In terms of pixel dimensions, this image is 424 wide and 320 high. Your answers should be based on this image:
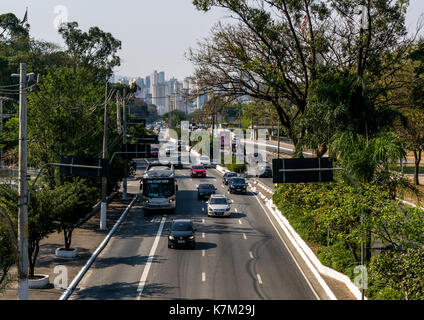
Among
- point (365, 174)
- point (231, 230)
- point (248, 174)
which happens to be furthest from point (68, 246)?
point (248, 174)

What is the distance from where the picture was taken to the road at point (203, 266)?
21.1 meters

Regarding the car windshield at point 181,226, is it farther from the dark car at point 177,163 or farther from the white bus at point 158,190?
the dark car at point 177,163

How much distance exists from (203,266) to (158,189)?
15993 mm

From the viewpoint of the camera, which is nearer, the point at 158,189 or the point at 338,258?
the point at 338,258

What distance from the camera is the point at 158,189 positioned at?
4041 cm

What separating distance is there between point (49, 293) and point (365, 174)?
608 inches

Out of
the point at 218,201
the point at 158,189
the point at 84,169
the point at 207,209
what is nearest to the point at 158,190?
the point at 158,189

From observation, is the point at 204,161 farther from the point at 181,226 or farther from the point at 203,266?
the point at 203,266

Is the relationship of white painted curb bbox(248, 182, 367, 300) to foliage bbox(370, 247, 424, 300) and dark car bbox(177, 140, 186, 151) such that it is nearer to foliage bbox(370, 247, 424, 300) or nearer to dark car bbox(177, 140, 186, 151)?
foliage bbox(370, 247, 424, 300)

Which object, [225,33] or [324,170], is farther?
[225,33]

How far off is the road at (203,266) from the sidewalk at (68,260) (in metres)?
0.91

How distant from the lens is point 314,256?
2586 cm

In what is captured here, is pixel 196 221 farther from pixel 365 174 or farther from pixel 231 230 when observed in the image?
pixel 365 174

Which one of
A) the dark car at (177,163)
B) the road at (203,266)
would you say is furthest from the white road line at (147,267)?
the dark car at (177,163)
